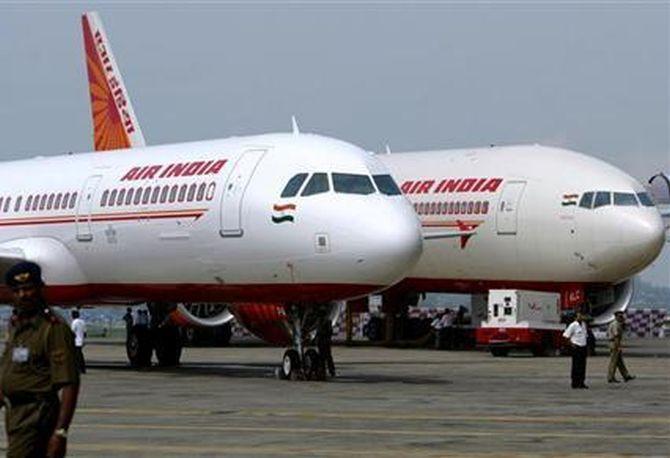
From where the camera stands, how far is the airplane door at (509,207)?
4681 cm

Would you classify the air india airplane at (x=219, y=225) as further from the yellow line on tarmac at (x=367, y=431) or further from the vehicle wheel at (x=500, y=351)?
the vehicle wheel at (x=500, y=351)

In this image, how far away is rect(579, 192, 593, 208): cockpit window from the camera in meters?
45.5

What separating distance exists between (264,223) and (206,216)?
1.63 metres

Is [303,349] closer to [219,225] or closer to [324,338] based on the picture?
[324,338]

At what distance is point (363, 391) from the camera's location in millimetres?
28891

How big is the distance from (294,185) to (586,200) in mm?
15738

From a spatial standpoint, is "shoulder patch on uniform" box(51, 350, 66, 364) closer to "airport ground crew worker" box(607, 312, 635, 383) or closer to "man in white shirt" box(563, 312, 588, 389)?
"man in white shirt" box(563, 312, 588, 389)

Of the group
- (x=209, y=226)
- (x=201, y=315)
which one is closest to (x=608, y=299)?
(x=201, y=315)

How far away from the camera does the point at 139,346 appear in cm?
3828

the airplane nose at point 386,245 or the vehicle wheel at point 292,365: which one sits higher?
the airplane nose at point 386,245

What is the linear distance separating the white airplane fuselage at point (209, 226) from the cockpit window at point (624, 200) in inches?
555

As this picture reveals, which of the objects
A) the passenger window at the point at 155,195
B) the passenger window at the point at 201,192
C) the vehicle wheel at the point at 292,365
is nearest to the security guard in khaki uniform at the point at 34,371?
the vehicle wheel at the point at 292,365

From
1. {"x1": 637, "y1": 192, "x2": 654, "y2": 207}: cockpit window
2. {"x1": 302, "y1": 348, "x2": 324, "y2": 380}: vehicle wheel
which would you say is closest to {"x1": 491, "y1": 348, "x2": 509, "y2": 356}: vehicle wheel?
{"x1": 637, "y1": 192, "x2": 654, "y2": 207}: cockpit window

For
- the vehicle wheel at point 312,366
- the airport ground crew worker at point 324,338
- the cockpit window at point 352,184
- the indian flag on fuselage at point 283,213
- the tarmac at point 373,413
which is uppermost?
Answer: the cockpit window at point 352,184
